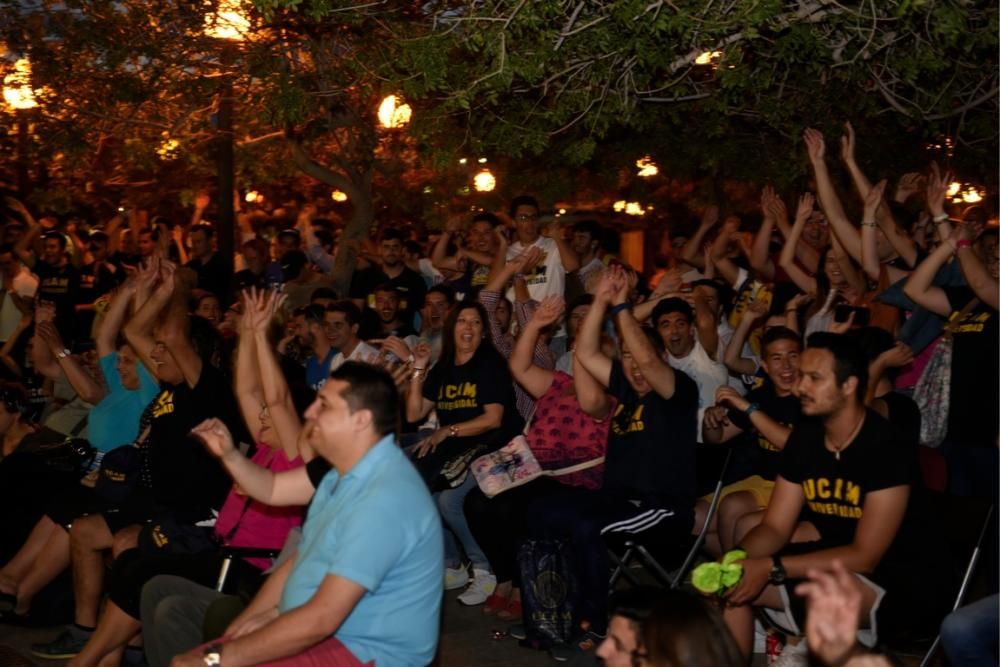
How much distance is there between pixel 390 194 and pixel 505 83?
42.5 feet

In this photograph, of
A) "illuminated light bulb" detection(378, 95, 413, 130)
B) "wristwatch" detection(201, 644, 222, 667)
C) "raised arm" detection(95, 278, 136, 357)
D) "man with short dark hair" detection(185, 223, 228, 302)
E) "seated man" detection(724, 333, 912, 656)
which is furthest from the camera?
"man with short dark hair" detection(185, 223, 228, 302)

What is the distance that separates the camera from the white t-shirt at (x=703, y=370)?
8.40 m

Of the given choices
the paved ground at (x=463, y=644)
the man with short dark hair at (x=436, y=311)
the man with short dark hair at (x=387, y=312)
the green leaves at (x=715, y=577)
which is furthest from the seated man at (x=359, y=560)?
the man with short dark hair at (x=387, y=312)

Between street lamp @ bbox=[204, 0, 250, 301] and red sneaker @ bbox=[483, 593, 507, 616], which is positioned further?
street lamp @ bbox=[204, 0, 250, 301]

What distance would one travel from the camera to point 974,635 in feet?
17.0

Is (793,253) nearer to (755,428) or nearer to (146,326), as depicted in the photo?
(755,428)

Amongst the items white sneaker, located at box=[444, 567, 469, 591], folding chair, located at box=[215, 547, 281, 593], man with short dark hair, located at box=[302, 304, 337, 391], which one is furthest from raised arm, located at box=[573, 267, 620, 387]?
man with short dark hair, located at box=[302, 304, 337, 391]

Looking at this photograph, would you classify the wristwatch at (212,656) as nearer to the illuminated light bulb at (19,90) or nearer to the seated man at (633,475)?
the seated man at (633,475)

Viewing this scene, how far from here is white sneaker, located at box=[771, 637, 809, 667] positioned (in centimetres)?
554

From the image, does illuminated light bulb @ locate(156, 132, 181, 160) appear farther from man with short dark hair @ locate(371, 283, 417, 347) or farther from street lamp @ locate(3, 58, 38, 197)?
man with short dark hair @ locate(371, 283, 417, 347)

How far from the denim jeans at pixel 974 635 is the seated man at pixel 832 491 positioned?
371mm

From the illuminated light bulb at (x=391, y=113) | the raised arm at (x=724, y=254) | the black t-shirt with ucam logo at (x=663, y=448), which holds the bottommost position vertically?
the black t-shirt with ucam logo at (x=663, y=448)

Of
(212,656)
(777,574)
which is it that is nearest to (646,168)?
(777,574)

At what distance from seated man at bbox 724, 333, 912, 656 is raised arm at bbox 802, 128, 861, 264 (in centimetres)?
273
